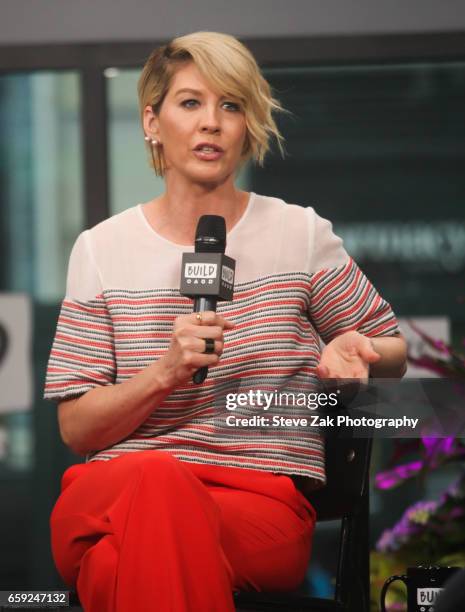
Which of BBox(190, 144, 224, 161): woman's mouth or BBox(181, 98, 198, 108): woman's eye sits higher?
BBox(181, 98, 198, 108): woman's eye

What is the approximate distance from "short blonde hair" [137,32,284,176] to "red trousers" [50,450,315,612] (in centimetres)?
64

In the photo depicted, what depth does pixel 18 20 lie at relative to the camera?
367 cm

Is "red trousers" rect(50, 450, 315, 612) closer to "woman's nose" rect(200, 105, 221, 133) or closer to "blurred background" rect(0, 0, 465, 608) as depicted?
"woman's nose" rect(200, 105, 221, 133)

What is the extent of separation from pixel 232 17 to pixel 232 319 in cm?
189

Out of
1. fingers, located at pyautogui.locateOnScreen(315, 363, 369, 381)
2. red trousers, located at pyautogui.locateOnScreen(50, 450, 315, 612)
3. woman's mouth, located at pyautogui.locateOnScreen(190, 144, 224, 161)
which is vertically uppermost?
woman's mouth, located at pyautogui.locateOnScreen(190, 144, 224, 161)

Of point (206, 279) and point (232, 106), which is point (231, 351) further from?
point (232, 106)

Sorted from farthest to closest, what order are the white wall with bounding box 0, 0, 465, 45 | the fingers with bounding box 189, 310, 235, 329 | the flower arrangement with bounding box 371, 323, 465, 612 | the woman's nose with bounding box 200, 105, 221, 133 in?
1. the white wall with bounding box 0, 0, 465, 45
2. the flower arrangement with bounding box 371, 323, 465, 612
3. the woman's nose with bounding box 200, 105, 221, 133
4. the fingers with bounding box 189, 310, 235, 329

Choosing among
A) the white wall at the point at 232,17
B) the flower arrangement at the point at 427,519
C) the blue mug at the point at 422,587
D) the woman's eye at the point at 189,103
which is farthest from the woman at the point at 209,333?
the white wall at the point at 232,17

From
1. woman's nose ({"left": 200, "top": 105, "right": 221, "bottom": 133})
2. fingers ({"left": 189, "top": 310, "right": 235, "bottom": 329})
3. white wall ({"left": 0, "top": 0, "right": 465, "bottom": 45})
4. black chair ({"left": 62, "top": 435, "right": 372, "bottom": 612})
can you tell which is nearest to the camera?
fingers ({"left": 189, "top": 310, "right": 235, "bottom": 329})

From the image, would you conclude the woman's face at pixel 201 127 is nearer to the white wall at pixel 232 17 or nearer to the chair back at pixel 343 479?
the chair back at pixel 343 479

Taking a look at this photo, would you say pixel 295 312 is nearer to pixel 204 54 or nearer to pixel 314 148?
pixel 204 54

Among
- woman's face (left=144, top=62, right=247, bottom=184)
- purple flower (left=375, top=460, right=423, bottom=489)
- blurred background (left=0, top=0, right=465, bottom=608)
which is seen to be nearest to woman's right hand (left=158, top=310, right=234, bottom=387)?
woman's face (left=144, top=62, right=247, bottom=184)

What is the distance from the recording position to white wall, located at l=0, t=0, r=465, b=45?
3.58 meters

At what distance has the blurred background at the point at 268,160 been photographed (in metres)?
3.62
